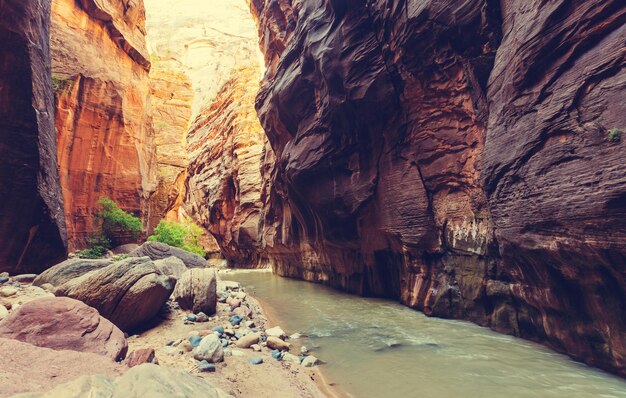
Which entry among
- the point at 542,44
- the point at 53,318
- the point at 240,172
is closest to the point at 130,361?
the point at 53,318

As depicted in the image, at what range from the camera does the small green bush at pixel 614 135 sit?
13.8 ft

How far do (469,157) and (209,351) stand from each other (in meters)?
7.73

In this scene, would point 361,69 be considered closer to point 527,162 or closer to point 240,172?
point 527,162

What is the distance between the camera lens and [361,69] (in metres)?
10.9

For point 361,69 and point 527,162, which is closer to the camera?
point 527,162

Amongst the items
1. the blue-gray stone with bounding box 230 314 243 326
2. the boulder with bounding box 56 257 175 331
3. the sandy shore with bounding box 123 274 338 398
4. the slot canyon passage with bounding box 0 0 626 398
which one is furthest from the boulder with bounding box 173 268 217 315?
the sandy shore with bounding box 123 274 338 398

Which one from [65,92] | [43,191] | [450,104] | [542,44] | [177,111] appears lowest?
[43,191]

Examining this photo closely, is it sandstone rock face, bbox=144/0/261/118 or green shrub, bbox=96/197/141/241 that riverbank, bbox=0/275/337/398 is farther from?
sandstone rock face, bbox=144/0/261/118

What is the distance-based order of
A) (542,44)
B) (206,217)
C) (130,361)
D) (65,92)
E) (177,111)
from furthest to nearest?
(177,111) → (206,217) → (65,92) → (542,44) → (130,361)

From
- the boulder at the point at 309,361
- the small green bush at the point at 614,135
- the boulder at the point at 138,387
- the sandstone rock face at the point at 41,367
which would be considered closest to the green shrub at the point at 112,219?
the boulder at the point at 309,361

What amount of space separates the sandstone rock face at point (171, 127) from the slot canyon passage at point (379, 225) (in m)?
19.6

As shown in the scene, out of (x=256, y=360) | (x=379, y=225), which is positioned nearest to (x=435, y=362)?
(x=256, y=360)

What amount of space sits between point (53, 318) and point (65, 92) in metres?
19.1

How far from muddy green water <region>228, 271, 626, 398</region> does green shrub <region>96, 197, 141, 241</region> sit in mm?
15246
